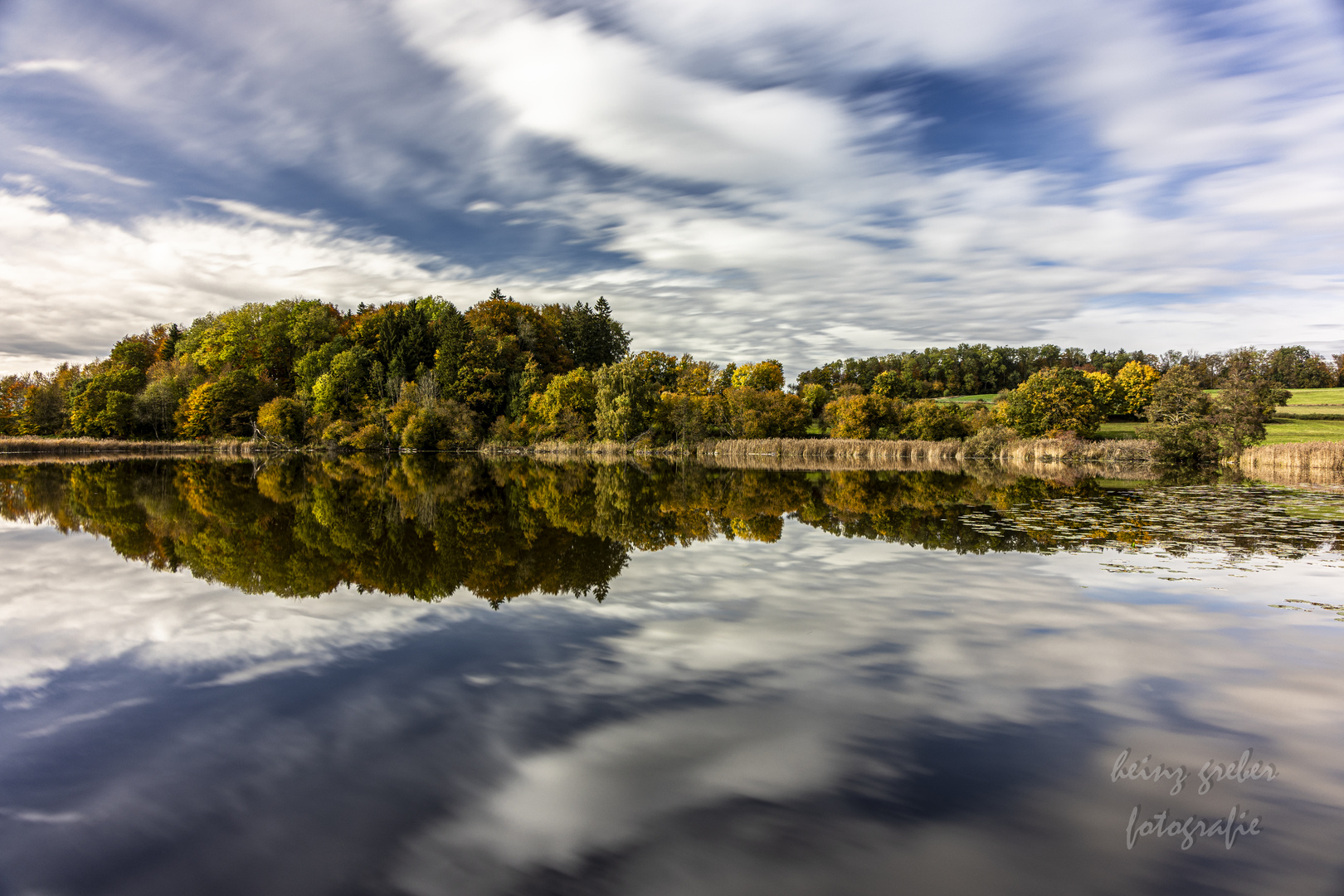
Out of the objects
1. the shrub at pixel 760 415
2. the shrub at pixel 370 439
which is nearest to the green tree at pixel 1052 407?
the shrub at pixel 760 415

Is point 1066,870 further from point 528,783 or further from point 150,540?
point 150,540

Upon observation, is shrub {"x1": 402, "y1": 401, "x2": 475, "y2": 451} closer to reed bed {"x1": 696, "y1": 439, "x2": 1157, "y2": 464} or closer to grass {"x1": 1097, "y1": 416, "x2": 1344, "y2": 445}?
reed bed {"x1": 696, "y1": 439, "x2": 1157, "y2": 464}

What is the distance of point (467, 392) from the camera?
66.4m

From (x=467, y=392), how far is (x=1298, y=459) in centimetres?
6086

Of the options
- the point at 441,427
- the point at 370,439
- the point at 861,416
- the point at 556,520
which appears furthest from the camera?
the point at 861,416

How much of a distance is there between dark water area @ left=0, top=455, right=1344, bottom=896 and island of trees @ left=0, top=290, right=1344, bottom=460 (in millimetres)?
45312

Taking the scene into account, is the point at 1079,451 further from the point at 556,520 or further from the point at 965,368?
the point at 965,368

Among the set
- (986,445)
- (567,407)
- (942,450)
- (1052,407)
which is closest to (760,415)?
(567,407)

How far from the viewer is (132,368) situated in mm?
74062

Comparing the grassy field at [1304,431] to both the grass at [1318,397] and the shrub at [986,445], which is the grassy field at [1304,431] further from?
the grass at [1318,397]

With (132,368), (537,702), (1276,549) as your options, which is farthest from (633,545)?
(132,368)

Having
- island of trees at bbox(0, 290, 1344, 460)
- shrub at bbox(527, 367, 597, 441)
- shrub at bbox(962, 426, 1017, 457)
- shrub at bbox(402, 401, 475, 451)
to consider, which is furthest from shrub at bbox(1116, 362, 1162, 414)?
shrub at bbox(402, 401, 475, 451)

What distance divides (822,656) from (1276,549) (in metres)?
9.88

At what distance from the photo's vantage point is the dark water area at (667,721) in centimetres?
309
